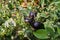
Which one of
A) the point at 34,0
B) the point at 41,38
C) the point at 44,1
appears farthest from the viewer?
the point at 34,0

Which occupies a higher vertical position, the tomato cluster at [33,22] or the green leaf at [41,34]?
the tomato cluster at [33,22]

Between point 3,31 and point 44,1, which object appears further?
point 44,1

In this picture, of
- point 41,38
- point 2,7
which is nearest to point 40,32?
point 41,38

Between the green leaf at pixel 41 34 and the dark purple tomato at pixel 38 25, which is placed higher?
the dark purple tomato at pixel 38 25

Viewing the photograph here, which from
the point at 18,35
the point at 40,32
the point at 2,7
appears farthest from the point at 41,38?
the point at 2,7

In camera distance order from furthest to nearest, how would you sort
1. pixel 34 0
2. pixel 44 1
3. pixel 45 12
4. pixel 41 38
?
pixel 34 0
pixel 44 1
pixel 45 12
pixel 41 38

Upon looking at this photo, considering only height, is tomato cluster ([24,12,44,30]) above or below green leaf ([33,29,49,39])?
above

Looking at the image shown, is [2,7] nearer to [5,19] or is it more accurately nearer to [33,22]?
[5,19]

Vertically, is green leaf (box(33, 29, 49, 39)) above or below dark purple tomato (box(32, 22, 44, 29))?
below

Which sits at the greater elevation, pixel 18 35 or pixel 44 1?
pixel 44 1
